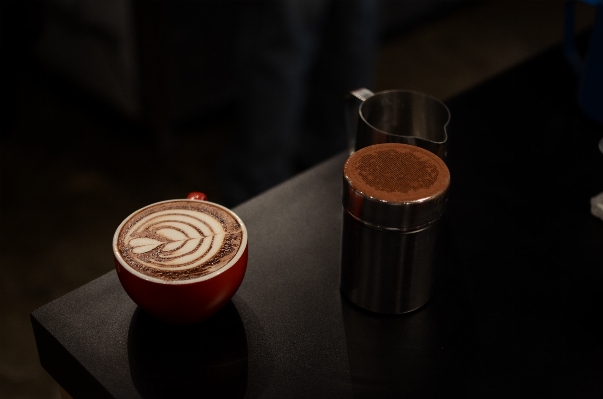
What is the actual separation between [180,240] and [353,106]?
0.97 ft

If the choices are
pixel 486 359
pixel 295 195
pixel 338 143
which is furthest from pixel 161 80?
pixel 486 359

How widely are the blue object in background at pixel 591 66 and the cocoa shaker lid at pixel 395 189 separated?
371 mm

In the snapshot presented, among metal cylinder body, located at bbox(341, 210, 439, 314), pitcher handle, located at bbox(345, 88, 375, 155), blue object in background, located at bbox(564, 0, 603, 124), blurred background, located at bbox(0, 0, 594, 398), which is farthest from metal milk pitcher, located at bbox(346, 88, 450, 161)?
blurred background, located at bbox(0, 0, 594, 398)

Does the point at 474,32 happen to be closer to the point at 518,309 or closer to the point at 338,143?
the point at 338,143

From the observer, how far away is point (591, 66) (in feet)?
3.03

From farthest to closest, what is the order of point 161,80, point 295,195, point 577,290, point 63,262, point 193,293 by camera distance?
point 161,80
point 63,262
point 295,195
point 577,290
point 193,293

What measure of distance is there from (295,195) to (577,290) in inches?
12.7

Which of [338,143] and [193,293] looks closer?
[193,293]

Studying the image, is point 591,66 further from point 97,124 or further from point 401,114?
point 97,124

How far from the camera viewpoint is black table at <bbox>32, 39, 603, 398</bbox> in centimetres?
60

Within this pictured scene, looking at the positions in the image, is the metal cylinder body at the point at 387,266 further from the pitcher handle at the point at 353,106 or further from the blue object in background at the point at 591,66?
the blue object in background at the point at 591,66

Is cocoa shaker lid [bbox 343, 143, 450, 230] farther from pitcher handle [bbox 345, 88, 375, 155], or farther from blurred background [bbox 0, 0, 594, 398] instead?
blurred background [bbox 0, 0, 594, 398]

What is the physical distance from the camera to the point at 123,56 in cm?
187

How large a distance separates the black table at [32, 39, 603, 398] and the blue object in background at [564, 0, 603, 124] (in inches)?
5.7
